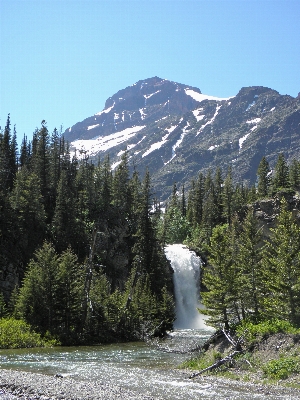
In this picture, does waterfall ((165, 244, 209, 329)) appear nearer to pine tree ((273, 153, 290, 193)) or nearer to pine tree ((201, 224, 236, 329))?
pine tree ((273, 153, 290, 193))

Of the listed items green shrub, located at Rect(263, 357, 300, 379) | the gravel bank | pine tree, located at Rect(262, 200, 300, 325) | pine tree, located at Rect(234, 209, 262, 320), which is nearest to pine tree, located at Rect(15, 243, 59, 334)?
pine tree, located at Rect(234, 209, 262, 320)

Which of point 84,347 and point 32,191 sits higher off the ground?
point 32,191

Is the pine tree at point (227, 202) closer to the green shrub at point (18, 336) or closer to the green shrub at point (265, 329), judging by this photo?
the green shrub at point (18, 336)

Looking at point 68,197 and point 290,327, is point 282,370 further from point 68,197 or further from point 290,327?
point 68,197

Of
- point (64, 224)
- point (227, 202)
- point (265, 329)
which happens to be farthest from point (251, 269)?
point (227, 202)

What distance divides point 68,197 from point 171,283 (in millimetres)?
24244

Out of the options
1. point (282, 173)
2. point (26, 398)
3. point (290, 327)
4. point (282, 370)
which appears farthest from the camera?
point (282, 173)

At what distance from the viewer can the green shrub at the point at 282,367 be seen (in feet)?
71.1

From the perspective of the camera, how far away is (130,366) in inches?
1079

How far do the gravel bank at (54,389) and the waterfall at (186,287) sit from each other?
159ft

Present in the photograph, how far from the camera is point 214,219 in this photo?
358 ft

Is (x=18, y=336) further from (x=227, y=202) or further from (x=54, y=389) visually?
(x=227, y=202)

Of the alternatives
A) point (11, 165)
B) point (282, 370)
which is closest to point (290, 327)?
point (282, 370)

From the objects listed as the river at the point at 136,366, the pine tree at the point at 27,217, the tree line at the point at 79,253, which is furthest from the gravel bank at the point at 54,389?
the pine tree at the point at 27,217
